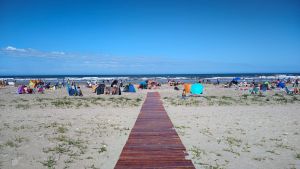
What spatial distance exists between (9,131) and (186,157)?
577 centimetres

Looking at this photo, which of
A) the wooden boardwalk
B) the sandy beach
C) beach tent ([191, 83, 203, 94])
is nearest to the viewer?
the wooden boardwalk

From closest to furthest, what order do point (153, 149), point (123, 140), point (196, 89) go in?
point (153, 149) < point (123, 140) < point (196, 89)

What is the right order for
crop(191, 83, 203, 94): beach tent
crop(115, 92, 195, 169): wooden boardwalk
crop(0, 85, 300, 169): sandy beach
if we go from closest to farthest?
crop(115, 92, 195, 169): wooden boardwalk, crop(0, 85, 300, 169): sandy beach, crop(191, 83, 203, 94): beach tent

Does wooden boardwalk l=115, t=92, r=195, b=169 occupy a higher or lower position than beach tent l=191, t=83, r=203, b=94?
lower

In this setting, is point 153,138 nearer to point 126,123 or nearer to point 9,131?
point 126,123

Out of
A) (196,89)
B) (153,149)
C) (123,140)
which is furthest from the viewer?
(196,89)

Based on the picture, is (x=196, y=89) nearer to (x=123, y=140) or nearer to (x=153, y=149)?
(x=123, y=140)

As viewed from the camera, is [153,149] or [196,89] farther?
[196,89]

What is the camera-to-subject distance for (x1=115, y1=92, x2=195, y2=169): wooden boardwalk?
19.1ft

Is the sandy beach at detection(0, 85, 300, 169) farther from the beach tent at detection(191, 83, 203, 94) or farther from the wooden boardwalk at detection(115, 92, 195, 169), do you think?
the beach tent at detection(191, 83, 203, 94)

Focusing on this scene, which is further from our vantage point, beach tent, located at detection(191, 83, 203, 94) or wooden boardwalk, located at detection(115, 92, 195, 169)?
beach tent, located at detection(191, 83, 203, 94)

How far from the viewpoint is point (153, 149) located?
6.88 metres

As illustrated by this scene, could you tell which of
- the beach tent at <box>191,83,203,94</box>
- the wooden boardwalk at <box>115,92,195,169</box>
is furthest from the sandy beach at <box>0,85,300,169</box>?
the beach tent at <box>191,83,203,94</box>

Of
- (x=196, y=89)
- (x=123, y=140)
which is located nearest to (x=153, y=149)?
(x=123, y=140)
